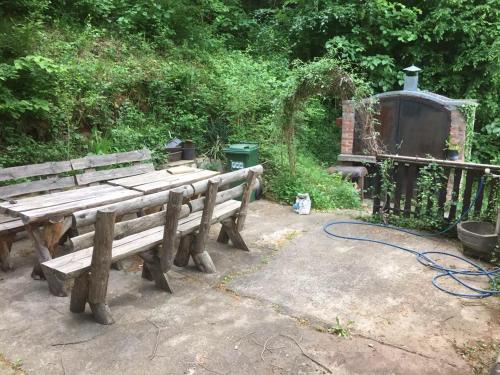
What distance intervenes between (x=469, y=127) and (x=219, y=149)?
4982 mm

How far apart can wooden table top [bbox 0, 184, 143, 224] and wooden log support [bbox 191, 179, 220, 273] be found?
2.61ft

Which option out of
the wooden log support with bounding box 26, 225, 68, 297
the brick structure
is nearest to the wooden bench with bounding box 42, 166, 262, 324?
the wooden log support with bounding box 26, 225, 68, 297

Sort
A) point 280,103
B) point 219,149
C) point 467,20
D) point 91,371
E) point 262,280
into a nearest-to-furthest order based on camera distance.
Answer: point 91,371, point 262,280, point 280,103, point 219,149, point 467,20

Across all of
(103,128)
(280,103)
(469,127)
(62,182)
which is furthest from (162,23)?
(469,127)

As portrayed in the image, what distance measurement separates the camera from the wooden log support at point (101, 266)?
2.82 m

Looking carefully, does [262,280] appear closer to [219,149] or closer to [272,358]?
[272,358]

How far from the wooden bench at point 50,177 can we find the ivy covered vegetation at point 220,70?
83cm

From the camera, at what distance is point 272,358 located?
270cm

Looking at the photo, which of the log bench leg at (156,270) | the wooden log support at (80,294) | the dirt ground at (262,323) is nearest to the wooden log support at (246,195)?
the dirt ground at (262,323)

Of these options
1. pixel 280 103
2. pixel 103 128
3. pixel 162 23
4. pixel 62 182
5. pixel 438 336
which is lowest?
pixel 438 336

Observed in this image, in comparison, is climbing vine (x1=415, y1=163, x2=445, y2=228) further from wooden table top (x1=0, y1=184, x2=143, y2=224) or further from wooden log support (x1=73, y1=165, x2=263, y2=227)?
wooden table top (x1=0, y1=184, x2=143, y2=224)

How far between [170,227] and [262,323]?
41.0 inches

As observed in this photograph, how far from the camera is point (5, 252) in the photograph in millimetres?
3824

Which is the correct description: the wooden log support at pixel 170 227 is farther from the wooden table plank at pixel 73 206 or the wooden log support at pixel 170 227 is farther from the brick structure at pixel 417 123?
the brick structure at pixel 417 123
